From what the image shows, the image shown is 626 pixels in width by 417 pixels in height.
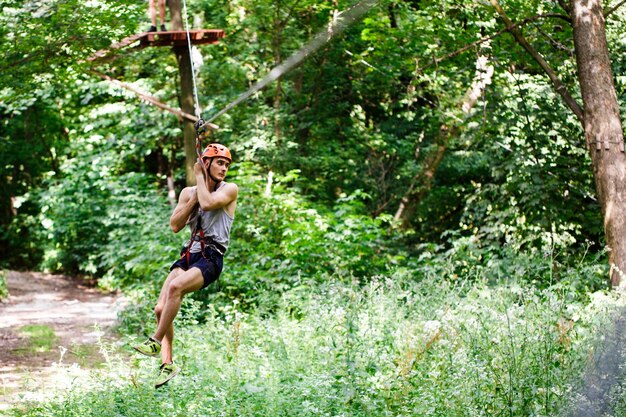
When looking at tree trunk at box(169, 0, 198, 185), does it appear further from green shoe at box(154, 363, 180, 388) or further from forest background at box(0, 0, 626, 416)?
green shoe at box(154, 363, 180, 388)

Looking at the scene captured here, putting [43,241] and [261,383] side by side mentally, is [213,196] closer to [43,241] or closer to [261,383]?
[261,383]

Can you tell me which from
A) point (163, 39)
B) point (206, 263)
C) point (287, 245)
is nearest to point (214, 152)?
point (206, 263)

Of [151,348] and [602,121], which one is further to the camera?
[602,121]

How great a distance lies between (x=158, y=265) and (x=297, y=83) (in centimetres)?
623

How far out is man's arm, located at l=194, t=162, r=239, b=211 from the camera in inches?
213

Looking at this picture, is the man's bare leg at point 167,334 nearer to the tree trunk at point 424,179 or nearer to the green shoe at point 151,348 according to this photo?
the green shoe at point 151,348

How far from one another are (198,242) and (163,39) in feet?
18.6

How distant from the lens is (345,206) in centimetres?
1117

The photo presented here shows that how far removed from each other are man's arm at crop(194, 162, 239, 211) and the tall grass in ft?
4.41

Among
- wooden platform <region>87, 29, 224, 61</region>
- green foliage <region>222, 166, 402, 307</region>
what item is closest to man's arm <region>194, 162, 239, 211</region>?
green foliage <region>222, 166, 402, 307</region>

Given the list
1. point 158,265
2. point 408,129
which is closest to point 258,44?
point 408,129

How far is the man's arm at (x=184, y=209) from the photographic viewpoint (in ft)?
18.2

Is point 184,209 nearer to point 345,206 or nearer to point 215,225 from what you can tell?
point 215,225

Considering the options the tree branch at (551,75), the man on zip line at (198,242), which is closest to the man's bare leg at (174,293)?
the man on zip line at (198,242)
